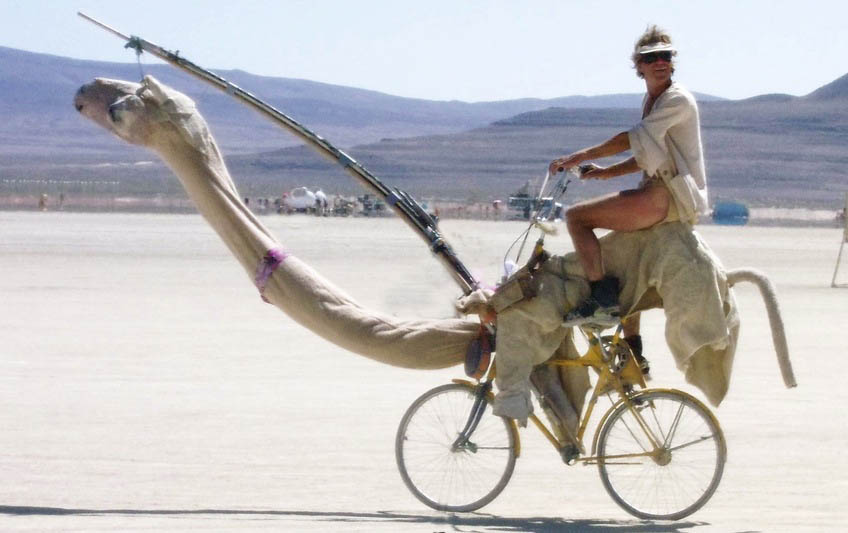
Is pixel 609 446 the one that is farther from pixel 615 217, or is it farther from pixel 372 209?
pixel 372 209

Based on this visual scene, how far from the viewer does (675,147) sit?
28.0 feet

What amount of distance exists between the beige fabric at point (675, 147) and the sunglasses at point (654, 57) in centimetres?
15

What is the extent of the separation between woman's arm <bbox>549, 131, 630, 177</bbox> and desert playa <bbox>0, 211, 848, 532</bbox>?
113 cm

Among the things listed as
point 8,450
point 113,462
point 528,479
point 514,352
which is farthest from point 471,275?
point 8,450

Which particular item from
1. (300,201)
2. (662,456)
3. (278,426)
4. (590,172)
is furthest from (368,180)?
(300,201)

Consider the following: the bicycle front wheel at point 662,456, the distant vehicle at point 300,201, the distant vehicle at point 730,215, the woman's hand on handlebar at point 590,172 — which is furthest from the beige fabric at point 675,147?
the distant vehicle at point 300,201

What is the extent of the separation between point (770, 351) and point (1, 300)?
10.3 metres

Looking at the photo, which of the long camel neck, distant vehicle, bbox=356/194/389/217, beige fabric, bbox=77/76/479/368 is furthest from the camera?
distant vehicle, bbox=356/194/389/217

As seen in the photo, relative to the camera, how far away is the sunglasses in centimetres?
851

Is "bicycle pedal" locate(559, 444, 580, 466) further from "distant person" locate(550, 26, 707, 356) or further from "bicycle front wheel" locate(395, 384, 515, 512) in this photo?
"distant person" locate(550, 26, 707, 356)

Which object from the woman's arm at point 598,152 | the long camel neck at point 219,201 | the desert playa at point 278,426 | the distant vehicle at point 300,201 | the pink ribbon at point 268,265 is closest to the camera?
the woman's arm at point 598,152

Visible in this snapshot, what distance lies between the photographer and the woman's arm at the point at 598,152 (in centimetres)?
842

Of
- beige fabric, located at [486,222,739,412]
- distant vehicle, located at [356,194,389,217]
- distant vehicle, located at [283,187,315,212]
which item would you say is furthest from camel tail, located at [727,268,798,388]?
distant vehicle, located at [283,187,315,212]

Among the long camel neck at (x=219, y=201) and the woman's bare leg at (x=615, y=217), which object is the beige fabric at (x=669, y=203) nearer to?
the woman's bare leg at (x=615, y=217)
